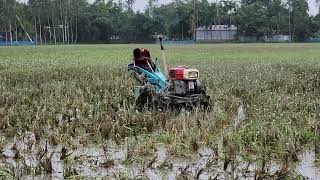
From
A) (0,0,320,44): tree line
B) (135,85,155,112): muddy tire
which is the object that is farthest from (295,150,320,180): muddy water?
(0,0,320,44): tree line

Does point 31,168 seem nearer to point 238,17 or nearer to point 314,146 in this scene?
point 314,146

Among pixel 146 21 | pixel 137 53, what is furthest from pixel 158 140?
pixel 146 21

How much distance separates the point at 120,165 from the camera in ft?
19.0

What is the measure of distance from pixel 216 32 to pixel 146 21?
14.4 meters

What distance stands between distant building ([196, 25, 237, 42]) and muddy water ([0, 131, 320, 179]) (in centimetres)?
9096

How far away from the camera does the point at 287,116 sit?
777 cm

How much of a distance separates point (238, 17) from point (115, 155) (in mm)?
89417

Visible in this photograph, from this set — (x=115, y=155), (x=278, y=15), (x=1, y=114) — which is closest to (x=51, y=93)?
(x=1, y=114)

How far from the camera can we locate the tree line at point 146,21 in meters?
91.4

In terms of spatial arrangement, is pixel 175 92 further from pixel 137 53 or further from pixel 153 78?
pixel 137 53

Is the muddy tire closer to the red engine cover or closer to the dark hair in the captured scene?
the red engine cover

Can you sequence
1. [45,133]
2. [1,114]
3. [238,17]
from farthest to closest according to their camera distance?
[238,17]
[1,114]
[45,133]

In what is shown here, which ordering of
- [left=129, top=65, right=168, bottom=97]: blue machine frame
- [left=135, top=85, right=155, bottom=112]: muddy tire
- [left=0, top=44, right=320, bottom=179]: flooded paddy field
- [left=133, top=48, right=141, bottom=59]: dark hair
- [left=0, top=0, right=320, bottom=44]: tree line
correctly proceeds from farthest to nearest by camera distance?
1. [left=0, top=0, right=320, bottom=44]: tree line
2. [left=133, top=48, right=141, bottom=59]: dark hair
3. [left=129, top=65, right=168, bottom=97]: blue machine frame
4. [left=135, top=85, right=155, bottom=112]: muddy tire
5. [left=0, top=44, right=320, bottom=179]: flooded paddy field

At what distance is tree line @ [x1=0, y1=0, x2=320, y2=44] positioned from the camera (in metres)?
91.4
